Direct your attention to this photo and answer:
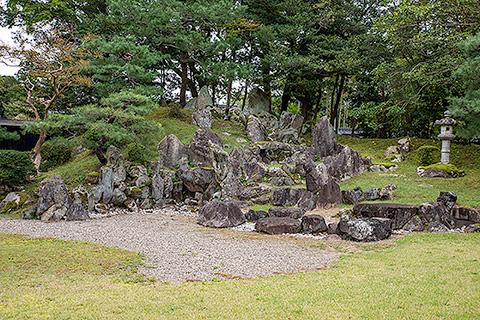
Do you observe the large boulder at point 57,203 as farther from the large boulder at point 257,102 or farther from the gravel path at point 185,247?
the large boulder at point 257,102

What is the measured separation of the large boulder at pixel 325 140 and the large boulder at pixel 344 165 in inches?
90.6

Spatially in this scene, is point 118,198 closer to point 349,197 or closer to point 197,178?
point 197,178

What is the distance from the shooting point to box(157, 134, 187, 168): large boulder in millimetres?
19859

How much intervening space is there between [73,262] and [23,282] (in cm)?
148

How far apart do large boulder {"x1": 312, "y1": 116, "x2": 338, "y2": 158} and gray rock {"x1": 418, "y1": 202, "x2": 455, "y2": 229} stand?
9697 millimetres

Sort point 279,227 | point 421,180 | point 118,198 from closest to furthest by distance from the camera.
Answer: point 279,227
point 118,198
point 421,180

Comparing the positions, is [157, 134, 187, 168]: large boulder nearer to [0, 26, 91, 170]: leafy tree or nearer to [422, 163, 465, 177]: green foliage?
[0, 26, 91, 170]: leafy tree

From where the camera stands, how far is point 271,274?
24.7 feet

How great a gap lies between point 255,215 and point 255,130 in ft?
43.6

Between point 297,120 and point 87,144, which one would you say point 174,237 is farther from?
point 297,120

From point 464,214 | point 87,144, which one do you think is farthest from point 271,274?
point 87,144

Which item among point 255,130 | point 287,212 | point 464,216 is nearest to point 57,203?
point 287,212

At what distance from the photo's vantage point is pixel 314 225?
471 inches

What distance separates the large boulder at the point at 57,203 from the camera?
1404cm
